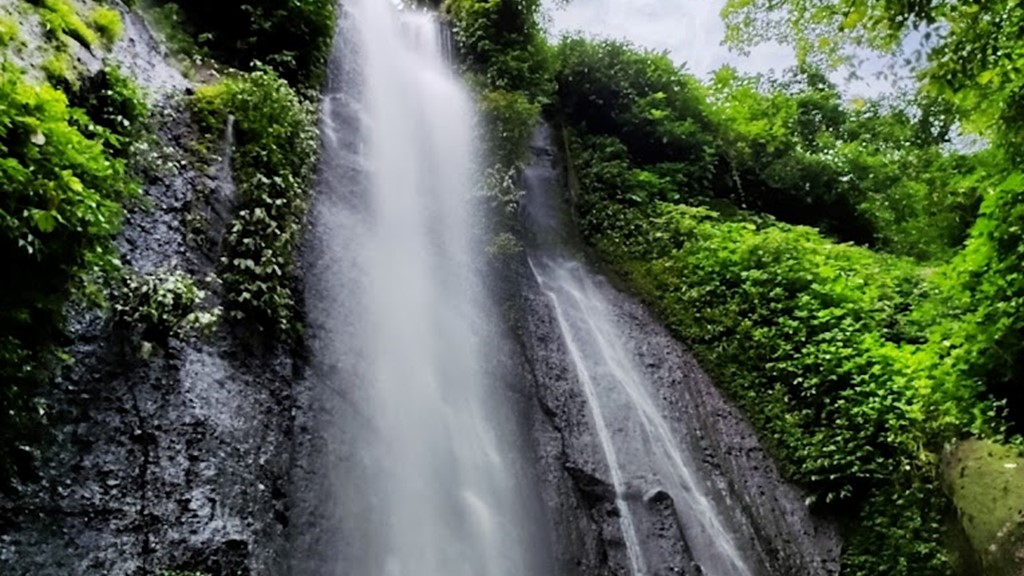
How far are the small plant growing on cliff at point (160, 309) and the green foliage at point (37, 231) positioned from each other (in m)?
0.50

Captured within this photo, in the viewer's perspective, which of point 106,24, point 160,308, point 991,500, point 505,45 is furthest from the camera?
point 505,45

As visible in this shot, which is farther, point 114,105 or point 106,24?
point 106,24

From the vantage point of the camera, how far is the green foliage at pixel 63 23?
18.5 feet

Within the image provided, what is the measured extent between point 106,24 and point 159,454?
13.4ft

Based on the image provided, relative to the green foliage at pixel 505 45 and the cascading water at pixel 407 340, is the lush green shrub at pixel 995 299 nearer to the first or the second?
the cascading water at pixel 407 340

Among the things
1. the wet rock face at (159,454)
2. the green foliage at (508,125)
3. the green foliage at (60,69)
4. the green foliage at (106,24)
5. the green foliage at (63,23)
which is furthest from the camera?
the green foliage at (508,125)

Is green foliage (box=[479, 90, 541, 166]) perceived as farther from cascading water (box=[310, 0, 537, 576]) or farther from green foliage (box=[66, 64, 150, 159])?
green foliage (box=[66, 64, 150, 159])

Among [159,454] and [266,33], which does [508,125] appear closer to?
[266,33]

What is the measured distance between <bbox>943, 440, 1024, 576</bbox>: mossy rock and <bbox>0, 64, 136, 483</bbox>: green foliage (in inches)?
229

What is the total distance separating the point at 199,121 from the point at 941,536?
280 inches

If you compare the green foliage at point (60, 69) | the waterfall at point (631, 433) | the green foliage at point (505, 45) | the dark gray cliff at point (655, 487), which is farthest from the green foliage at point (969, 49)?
the green foliage at point (505, 45)

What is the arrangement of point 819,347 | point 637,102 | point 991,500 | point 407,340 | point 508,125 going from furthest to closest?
1. point 637,102
2. point 508,125
3. point 819,347
4. point 407,340
5. point 991,500

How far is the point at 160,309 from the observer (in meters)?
4.93

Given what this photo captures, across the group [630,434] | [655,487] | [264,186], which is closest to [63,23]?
[264,186]
